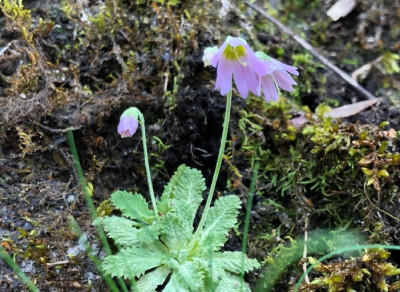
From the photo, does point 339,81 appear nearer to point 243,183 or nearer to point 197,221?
point 243,183

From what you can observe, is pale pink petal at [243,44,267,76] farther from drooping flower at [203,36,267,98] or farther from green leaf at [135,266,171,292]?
green leaf at [135,266,171,292]

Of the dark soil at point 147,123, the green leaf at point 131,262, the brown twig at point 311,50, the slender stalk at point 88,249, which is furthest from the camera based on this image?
the brown twig at point 311,50

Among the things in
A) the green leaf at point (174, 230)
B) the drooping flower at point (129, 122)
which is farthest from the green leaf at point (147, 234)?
the drooping flower at point (129, 122)

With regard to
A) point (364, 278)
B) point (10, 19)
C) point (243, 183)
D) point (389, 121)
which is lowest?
point (364, 278)

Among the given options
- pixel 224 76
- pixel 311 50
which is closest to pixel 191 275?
pixel 224 76

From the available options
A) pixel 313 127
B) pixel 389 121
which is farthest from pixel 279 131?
pixel 389 121

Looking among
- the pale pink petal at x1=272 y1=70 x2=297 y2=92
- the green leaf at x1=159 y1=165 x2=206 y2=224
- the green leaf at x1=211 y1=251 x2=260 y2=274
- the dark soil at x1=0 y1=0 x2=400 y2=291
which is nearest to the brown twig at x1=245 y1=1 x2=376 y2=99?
the dark soil at x1=0 y1=0 x2=400 y2=291

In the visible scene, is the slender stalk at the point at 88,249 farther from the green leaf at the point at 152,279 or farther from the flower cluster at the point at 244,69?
the flower cluster at the point at 244,69
